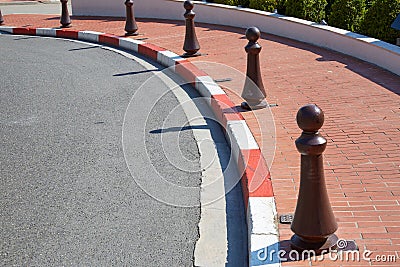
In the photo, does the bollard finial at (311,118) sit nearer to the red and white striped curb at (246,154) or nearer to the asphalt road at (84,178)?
the red and white striped curb at (246,154)

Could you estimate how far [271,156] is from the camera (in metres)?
6.23

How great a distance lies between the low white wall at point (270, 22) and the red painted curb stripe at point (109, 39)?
253 centimetres

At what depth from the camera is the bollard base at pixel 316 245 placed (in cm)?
434

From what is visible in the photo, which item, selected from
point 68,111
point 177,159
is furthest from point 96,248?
point 68,111

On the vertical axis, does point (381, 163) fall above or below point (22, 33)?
above

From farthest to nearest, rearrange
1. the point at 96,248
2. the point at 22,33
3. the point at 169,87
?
the point at 22,33
the point at 169,87
the point at 96,248

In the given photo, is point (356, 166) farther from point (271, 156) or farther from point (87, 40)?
point (87, 40)

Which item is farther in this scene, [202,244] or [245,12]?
[245,12]

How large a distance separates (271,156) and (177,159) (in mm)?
994

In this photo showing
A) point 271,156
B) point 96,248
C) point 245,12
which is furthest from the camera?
point 245,12

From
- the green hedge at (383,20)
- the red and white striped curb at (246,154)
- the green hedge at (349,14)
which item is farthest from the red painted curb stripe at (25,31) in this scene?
the green hedge at (383,20)

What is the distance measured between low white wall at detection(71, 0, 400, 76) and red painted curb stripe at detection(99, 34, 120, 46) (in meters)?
2.53

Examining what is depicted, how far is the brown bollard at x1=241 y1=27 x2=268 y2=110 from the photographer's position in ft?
25.6

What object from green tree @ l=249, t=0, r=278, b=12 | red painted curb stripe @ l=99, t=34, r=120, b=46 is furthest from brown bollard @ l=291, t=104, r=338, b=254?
green tree @ l=249, t=0, r=278, b=12
